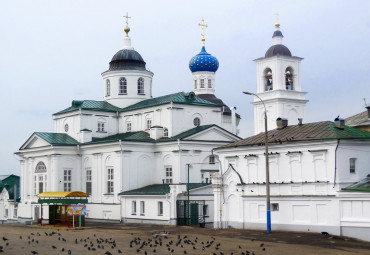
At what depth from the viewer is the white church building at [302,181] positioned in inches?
1427

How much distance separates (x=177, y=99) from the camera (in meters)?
60.2

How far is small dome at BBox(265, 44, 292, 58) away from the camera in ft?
225

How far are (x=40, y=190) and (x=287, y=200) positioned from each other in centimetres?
3219

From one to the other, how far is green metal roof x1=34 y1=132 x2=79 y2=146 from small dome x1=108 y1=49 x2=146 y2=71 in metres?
9.61

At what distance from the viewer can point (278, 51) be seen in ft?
226

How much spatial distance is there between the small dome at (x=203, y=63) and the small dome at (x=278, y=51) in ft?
33.8

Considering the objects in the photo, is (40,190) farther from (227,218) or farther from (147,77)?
(227,218)

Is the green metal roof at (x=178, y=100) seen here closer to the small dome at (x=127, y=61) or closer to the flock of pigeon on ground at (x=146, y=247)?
the small dome at (x=127, y=61)

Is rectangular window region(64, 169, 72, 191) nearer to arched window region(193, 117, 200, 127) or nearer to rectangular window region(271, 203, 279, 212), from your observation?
arched window region(193, 117, 200, 127)

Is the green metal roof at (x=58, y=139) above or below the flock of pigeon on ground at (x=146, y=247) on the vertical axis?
above

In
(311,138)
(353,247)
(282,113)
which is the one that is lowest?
(353,247)

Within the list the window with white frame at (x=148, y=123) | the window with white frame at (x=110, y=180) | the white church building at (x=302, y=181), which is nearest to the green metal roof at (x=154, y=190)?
the window with white frame at (x=110, y=180)

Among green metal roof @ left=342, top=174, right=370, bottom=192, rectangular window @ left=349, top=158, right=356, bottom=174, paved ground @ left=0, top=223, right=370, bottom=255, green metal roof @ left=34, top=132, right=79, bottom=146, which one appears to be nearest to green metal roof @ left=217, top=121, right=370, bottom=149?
rectangular window @ left=349, top=158, right=356, bottom=174

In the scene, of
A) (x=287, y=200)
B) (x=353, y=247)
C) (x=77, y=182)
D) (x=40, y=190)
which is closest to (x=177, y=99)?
(x=77, y=182)
